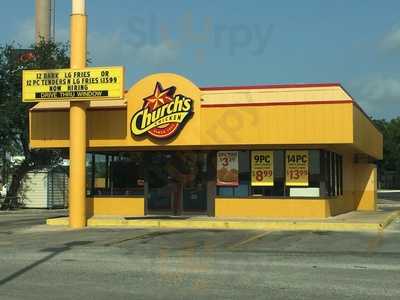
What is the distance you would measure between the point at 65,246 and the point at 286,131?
10030mm

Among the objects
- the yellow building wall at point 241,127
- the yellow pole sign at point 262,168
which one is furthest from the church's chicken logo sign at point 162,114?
the yellow pole sign at point 262,168

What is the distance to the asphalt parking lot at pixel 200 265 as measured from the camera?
10594mm

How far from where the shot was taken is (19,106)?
38406 millimetres

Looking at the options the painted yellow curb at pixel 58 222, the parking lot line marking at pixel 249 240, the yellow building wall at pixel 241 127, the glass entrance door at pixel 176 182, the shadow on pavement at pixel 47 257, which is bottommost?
the shadow on pavement at pixel 47 257

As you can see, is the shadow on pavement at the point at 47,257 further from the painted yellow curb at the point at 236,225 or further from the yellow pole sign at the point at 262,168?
the yellow pole sign at the point at 262,168

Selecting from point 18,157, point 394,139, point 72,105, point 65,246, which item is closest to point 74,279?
point 65,246

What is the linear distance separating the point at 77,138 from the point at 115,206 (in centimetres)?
491

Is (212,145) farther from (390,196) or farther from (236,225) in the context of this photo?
(390,196)

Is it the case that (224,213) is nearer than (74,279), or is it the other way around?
(74,279)

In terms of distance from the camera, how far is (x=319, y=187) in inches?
1026

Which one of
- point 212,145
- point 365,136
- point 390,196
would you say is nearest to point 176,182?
point 212,145

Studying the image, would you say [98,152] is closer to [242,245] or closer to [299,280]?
[242,245]

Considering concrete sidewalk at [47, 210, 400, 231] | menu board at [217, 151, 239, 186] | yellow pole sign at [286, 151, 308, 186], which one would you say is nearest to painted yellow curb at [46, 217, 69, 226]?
concrete sidewalk at [47, 210, 400, 231]

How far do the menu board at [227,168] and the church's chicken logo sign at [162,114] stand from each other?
2436 mm
